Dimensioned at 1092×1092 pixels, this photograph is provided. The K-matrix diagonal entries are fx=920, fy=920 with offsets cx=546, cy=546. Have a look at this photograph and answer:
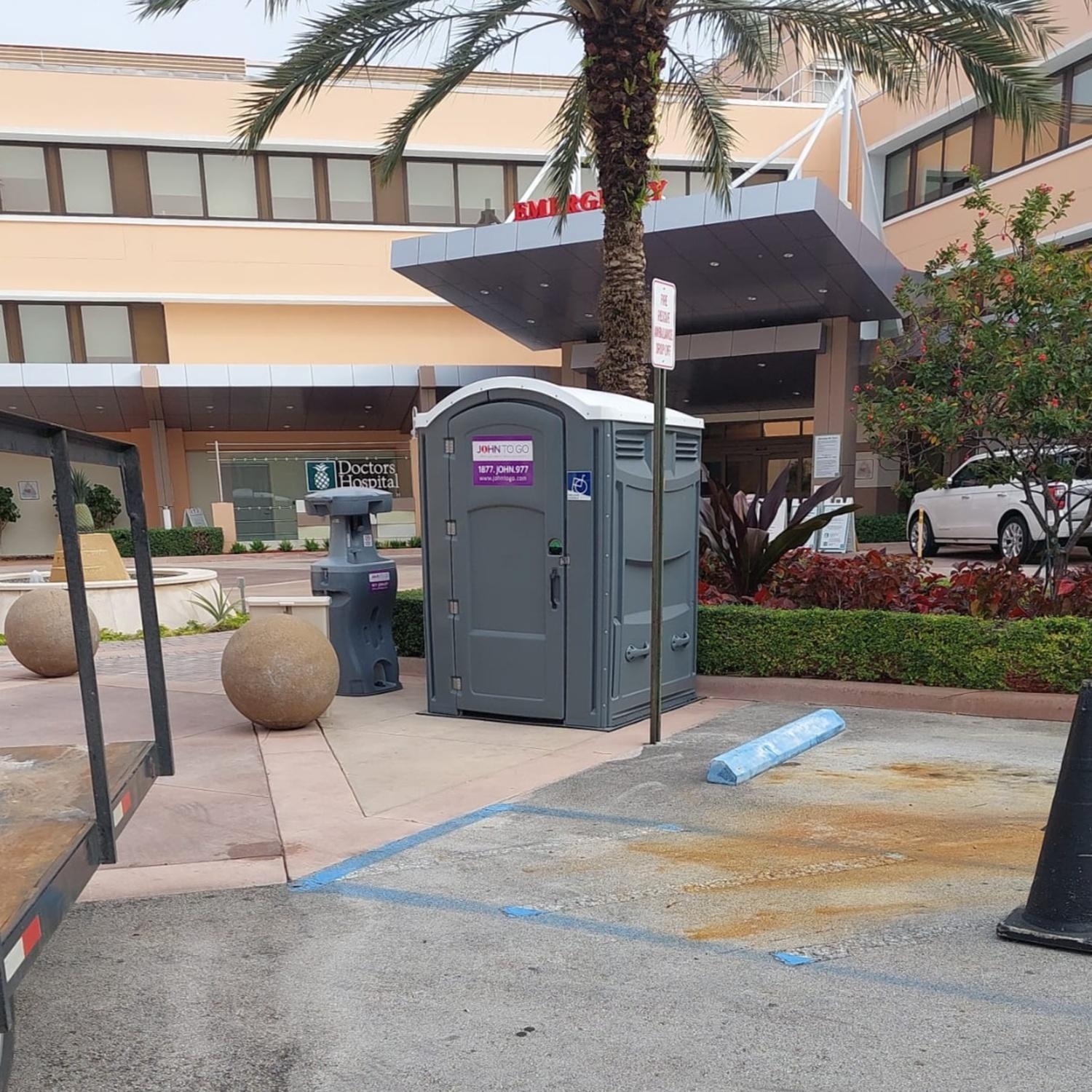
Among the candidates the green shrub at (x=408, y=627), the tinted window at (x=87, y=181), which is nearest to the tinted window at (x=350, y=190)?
the tinted window at (x=87, y=181)

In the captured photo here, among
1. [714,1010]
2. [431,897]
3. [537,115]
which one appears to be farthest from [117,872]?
[537,115]

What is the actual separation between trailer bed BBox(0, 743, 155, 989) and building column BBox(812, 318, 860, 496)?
65.6 feet

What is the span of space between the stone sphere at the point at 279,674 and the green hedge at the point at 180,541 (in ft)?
68.3

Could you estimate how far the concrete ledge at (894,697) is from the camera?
247 inches

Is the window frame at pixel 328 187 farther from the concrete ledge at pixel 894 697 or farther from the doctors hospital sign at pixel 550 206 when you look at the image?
the concrete ledge at pixel 894 697

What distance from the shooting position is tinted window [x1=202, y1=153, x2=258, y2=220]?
89.8 ft

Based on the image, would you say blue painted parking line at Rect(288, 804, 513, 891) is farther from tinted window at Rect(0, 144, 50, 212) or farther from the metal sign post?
tinted window at Rect(0, 144, 50, 212)

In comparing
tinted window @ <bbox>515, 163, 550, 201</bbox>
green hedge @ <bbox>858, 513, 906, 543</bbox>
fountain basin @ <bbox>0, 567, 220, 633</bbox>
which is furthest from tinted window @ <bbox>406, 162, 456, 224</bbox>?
fountain basin @ <bbox>0, 567, 220, 633</bbox>

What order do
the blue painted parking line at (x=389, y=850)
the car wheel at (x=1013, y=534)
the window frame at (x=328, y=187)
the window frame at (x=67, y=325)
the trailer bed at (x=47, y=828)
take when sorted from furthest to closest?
the window frame at (x=328, y=187) → the window frame at (x=67, y=325) → the car wheel at (x=1013, y=534) → the blue painted parking line at (x=389, y=850) → the trailer bed at (x=47, y=828)

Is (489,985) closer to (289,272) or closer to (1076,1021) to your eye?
(1076,1021)

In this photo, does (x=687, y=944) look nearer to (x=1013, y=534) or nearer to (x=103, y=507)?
(x=1013, y=534)

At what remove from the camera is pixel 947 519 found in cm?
1612

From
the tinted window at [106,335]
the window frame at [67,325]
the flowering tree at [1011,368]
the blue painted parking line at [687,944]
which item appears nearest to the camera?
the blue painted parking line at [687,944]

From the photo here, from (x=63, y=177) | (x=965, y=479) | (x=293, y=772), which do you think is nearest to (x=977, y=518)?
(x=965, y=479)
